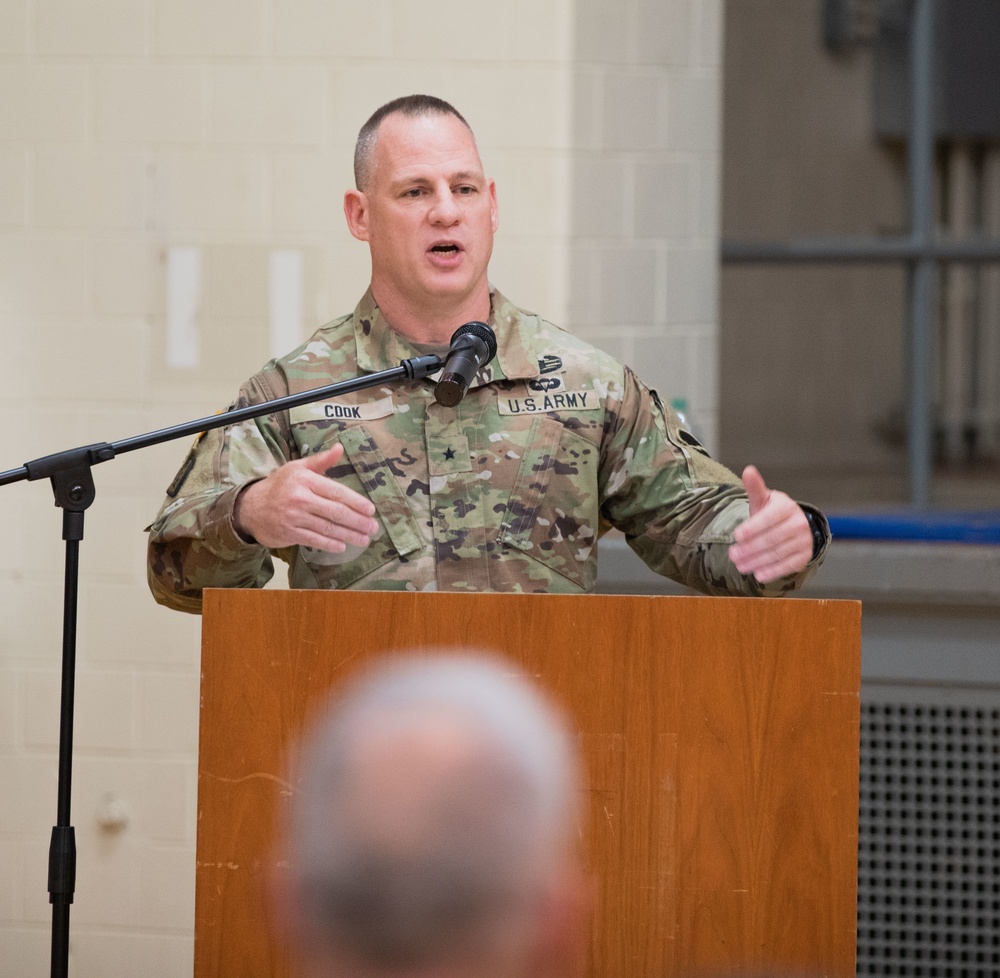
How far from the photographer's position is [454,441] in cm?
189

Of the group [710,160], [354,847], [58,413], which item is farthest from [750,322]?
[354,847]

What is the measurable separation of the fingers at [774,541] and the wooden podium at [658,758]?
23 centimetres

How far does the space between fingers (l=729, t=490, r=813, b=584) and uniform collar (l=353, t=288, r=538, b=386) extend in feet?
1.71

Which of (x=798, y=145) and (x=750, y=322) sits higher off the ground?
(x=798, y=145)

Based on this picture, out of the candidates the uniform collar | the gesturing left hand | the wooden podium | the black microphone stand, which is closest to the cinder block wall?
the uniform collar

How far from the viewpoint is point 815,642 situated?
128 cm

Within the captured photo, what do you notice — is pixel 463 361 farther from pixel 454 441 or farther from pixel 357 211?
pixel 357 211

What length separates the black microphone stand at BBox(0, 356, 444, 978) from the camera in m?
1.49

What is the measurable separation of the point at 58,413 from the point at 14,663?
21.2 inches

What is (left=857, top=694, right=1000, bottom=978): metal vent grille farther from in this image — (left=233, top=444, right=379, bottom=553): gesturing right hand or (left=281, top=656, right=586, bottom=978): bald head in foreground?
(left=281, top=656, right=586, bottom=978): bald head in foreground

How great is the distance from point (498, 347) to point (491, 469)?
0.19m

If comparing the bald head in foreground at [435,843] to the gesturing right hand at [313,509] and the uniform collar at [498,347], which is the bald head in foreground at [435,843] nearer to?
the gesturing right hand at [313,509]

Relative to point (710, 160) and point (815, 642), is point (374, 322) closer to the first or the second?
point (815, 642)

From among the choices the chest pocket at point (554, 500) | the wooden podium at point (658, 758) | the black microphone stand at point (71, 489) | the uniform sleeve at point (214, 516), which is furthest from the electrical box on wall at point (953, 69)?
the wooden podium at point (658, 758)
